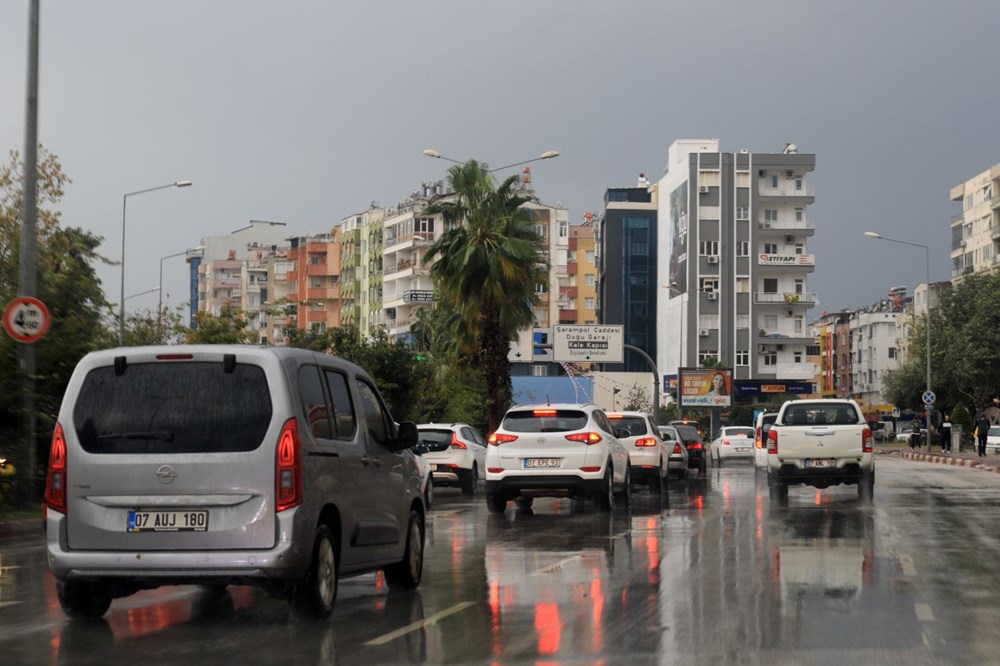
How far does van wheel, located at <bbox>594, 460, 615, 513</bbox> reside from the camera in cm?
2297

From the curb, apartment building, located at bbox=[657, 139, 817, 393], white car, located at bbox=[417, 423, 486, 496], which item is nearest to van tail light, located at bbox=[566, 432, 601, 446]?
white car, located at bbox=[417, 423, 486, 496]

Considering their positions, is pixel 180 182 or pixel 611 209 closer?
pixel 180 182

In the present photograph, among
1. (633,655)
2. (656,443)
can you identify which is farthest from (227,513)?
Answer: (656,443)

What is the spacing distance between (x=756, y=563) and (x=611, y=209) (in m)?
130

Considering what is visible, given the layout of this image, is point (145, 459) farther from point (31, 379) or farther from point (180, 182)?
point (180, 182)

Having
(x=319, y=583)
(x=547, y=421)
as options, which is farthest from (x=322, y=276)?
(x=319, y=583)

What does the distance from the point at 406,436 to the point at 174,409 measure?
2592 mm

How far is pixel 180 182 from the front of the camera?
170ft

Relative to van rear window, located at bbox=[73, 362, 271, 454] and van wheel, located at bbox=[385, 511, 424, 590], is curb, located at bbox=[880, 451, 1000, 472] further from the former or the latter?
van rear window, located at bbox=[73, 362, 271, 454]

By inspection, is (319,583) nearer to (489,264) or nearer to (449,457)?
(449,457)

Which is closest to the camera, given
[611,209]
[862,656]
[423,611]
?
[862,656]

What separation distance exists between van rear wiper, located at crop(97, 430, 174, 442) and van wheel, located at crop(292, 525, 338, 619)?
1.17 m

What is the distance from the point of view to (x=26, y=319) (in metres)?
20.3

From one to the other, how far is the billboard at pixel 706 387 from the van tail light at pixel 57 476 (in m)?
81.9
